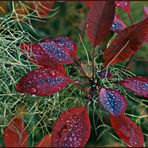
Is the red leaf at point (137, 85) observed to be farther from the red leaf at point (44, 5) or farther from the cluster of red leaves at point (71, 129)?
A: the red leaf at point (44, 5)

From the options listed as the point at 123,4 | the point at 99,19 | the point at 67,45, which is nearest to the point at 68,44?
the point at 67,45

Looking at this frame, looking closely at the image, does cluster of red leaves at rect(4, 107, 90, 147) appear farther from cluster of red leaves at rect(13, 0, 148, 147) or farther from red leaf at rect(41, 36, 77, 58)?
red leaf at rect(41, 36, 77, 58)

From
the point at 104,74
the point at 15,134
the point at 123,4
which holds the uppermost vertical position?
the point at 123,4

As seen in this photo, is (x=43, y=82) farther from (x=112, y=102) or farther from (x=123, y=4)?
(x=123, y=4)

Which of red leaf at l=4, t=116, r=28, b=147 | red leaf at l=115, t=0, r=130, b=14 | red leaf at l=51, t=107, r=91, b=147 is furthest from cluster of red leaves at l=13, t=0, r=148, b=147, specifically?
red leaf at l=115, t=0, r=130, b=14

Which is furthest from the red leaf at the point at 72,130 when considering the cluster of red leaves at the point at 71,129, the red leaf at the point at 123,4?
the red leaf at the point at 123,4

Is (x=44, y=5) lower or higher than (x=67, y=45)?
higher

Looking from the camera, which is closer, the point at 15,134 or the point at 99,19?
the point at 99,19
